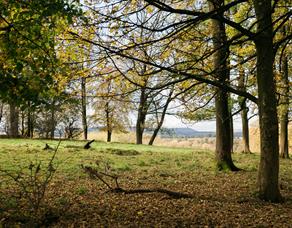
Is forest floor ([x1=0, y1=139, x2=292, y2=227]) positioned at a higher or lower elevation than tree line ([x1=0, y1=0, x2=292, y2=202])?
lower

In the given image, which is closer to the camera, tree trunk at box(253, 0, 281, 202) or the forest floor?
the forest floor

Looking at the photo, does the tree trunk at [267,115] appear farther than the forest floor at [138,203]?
Yes

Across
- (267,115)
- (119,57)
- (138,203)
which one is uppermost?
(119,57)

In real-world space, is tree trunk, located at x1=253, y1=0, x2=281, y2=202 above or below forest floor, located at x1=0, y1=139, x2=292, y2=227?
above

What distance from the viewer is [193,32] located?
27.1 feet

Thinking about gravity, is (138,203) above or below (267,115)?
below

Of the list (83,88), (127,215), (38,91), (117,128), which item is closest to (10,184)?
(83,88)

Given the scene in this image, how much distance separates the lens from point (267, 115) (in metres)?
6.44

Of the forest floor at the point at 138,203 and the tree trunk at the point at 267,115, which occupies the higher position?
the tree trunk at the point at 267,115

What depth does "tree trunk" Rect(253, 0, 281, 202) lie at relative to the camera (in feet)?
21.2

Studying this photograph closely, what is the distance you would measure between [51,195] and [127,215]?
2088mm

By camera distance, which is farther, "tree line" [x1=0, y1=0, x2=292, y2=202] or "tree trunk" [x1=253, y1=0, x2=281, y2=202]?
"tree trunk" [x1=253, y1=0, x2=281, y2=202]

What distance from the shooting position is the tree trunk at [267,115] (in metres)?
6.45

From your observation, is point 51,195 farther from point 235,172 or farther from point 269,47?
point 235,172
